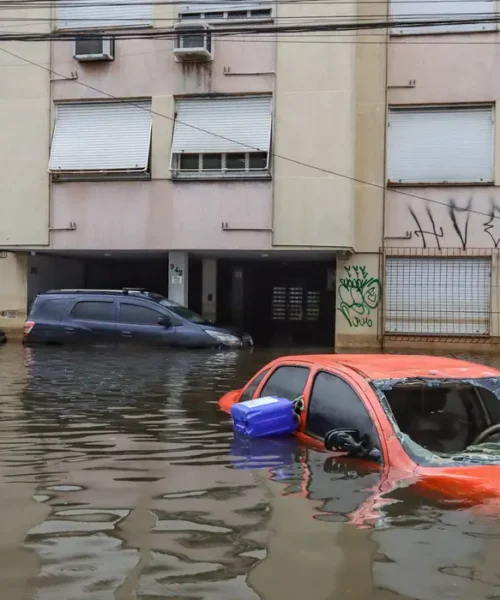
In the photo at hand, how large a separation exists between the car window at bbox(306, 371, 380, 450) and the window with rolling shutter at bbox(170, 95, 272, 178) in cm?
1217

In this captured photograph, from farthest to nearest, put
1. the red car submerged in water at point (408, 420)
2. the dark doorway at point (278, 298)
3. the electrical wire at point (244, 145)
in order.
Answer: the dark doorway at point (278, 298) < the electrical wire at point (244, 145) < the red car submerged in water at point (408, 420)

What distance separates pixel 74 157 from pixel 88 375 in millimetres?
8273

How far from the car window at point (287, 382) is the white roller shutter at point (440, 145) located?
39.8ft

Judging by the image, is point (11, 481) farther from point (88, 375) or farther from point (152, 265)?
point (152, 265)

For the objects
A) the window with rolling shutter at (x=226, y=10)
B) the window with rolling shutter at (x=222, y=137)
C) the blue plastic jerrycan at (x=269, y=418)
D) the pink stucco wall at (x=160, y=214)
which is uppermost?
the window with rolling shutter at (x=226, y=10)

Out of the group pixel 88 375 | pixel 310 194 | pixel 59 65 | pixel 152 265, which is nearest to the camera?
pixel 88 375

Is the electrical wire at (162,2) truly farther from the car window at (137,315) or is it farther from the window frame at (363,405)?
the window frame at (363,405)

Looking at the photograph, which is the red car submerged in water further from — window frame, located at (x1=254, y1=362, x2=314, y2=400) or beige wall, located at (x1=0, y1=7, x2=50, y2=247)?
beige wall, located at (x1=0, y1=7, x2=50, y2=247)

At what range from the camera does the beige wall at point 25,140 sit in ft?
61.1

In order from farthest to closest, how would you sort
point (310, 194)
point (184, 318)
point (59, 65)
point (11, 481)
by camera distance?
point (59, 65) → point (310, 194) → point (184, 318) → point (11, 481)

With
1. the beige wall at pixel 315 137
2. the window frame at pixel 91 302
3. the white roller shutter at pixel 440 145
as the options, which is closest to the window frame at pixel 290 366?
the window frame at pixel 91 302

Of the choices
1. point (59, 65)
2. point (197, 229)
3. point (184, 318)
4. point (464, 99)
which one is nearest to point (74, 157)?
point (59, 65)

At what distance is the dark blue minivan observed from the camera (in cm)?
1553

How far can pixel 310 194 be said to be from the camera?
56.8ft
